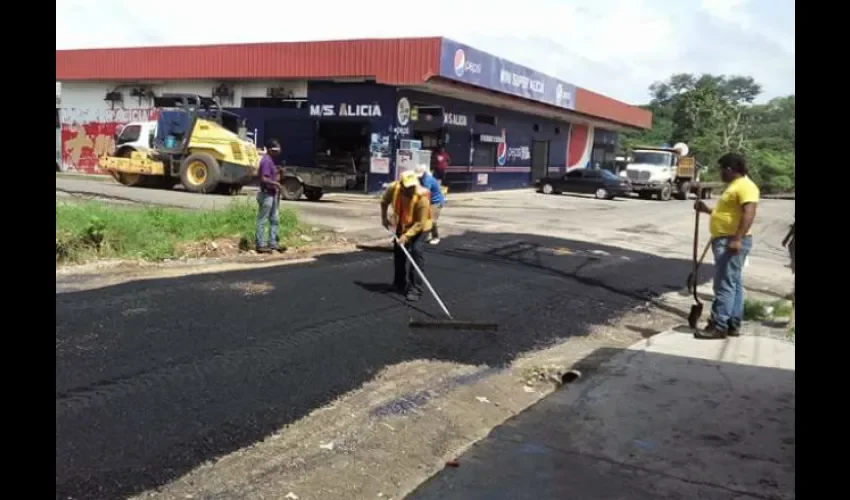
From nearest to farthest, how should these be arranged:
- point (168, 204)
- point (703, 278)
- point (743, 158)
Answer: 1. point (743, 158)
2. point (703, 278)
3. point (168, 204)

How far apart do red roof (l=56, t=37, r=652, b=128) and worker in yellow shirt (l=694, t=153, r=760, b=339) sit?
18842 millimetres

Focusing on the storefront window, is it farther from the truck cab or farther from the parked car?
the truck cab

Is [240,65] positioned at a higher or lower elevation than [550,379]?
higher

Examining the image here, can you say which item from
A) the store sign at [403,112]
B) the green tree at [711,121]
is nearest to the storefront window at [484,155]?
the store sign at [403,112]

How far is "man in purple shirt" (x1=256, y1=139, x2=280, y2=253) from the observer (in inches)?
459

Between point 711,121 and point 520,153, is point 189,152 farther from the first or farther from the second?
point 711,121

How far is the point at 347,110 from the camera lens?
28.0 meters

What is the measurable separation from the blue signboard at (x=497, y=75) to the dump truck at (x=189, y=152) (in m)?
7.71

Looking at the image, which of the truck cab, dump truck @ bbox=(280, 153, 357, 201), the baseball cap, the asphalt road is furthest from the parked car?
the baseball cap

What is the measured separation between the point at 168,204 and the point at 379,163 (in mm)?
10430
